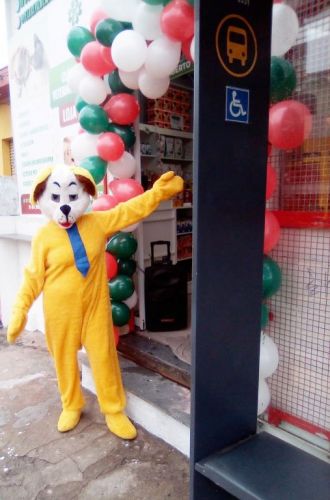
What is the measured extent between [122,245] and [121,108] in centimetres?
97

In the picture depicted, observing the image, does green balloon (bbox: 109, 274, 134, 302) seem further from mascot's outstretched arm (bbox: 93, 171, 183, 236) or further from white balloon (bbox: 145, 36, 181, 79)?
white balloon (bbox: 145, 36, 181, 79)

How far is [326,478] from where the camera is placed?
1211 mm

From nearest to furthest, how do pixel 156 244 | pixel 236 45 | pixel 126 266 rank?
pixel 236 45
pixel 126 266
pixel 156 244

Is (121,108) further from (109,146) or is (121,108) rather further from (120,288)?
(120,288)

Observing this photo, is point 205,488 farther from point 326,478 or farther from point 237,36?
point 237,36

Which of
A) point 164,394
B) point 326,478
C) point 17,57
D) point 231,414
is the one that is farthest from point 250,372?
point 17,57

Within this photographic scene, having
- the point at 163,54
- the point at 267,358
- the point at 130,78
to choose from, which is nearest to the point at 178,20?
the point at 163,54

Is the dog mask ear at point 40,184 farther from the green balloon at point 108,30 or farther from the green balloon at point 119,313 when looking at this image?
the green balloon at point 119,313

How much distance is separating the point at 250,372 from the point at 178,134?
3.27 meters

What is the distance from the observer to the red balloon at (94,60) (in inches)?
97.6

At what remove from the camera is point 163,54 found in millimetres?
2174

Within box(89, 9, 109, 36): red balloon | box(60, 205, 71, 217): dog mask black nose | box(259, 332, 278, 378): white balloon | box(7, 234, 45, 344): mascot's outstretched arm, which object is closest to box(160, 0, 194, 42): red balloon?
box(89, 9, 109, 36): red balloon

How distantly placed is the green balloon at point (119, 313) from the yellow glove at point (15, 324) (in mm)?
824

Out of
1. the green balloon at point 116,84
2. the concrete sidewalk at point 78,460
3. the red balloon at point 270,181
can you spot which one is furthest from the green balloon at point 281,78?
the concrete sidewalk at point 78,460
